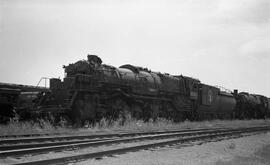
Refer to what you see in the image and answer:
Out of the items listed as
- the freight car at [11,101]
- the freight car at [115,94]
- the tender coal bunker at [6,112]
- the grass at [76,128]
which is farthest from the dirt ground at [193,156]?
the tender coal bunker at [6,112]

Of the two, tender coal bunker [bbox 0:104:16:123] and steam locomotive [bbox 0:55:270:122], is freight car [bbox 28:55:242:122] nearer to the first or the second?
steam locomotive [bbox 0:55:270:122]

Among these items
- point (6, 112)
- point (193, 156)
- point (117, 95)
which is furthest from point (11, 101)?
point (193, 156)

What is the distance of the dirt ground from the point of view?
8.19m

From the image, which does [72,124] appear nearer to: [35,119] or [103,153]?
[35,119]

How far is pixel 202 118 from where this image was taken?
102 feet

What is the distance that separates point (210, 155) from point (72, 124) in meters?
9.67

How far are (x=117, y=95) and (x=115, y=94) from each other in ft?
0.73

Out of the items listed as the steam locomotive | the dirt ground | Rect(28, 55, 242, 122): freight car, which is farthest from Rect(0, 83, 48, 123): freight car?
the dirt ground

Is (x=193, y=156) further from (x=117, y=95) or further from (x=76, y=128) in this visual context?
(x=117, y=95)

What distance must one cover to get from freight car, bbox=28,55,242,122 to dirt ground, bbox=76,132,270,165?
25.3 ft

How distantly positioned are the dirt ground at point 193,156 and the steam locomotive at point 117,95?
7705mm

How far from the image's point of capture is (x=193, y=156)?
9.58m

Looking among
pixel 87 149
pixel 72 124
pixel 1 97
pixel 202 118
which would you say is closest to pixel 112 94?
pixel 72 124

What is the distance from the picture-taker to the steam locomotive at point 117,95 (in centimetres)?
1769
